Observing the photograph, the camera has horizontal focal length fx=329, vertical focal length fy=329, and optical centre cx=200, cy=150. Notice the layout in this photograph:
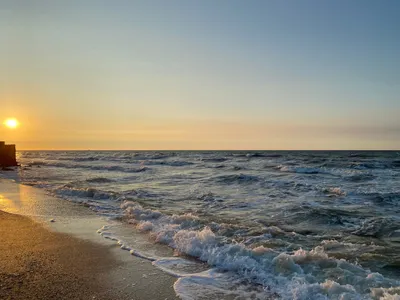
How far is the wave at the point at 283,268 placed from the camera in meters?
4.64

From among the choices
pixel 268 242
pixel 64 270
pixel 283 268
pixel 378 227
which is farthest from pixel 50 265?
pixel 378 227

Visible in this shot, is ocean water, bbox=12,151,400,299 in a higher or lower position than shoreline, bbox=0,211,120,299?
lower

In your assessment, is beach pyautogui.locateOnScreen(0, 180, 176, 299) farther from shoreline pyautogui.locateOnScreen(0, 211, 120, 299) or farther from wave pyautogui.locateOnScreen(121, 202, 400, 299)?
wave pyautogui.locateOnScreen(121, 202, 400, 299)

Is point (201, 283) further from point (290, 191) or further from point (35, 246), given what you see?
point (290, 191)

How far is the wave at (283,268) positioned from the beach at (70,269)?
0.71 meters

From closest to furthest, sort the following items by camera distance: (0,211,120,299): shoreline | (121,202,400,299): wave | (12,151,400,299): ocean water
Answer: (0,211,120,299): shoreline < (121,202,400,299): wave < (12,151,400,299): ocean water

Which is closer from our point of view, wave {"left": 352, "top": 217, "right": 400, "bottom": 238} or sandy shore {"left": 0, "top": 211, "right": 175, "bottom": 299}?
sandy shore {"left": 0, "top": 211, "right": 175, "bottom": 299}

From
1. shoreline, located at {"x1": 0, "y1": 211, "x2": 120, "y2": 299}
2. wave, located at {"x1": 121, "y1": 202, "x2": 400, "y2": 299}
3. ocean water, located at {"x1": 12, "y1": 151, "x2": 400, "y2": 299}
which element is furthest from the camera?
ocean water, located at {"x1": 12, "y1": 151, "x2": 400, "y2": 299}

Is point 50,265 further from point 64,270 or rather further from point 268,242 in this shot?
point 268,242

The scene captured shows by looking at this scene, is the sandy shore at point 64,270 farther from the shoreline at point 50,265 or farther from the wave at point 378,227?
the wave at point 378,227

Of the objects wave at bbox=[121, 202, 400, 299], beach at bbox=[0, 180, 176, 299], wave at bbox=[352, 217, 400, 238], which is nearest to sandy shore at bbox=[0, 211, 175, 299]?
beach at bbox=[0, 180, 176, 299]

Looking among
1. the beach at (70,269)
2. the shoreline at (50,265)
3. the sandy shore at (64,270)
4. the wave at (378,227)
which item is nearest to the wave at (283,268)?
the beach at (70,269)

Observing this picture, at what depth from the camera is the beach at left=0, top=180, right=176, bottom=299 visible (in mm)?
4395

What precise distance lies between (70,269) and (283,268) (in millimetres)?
3449
